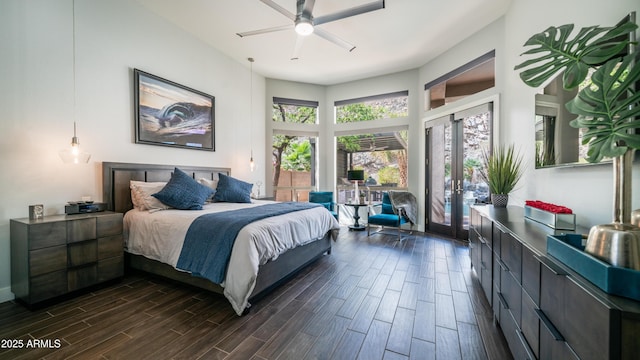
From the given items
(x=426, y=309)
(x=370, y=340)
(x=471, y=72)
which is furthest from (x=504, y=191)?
(x=471, y=72)

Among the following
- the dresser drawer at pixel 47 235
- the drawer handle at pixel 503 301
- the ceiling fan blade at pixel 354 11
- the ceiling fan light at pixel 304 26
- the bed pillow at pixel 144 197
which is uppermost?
the ceiling fan blade at pixel 354 11

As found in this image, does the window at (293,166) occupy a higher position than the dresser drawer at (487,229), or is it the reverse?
the window at (293,166)

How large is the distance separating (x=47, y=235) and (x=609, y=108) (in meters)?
3.95

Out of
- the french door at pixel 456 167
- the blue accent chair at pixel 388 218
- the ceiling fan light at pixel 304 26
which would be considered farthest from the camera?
the blue accent chair at pixel 388 218

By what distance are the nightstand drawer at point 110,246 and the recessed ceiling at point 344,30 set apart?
3.11m

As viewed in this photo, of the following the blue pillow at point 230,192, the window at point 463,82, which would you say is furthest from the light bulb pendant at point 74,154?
the window at point 463,82

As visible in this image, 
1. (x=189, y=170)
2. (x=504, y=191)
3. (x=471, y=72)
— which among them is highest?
(x=471, y=72)

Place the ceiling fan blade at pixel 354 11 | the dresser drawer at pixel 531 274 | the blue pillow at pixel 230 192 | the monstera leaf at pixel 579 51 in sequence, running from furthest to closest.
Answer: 1. the blue pillow at pixel 230 192
2. the ceiling fan blade at pixel 354 11
3. the dresser drawer at pixel 531 274
4. the monstera leaf at pixel 579 51

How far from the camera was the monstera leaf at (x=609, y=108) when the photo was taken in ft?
3.01

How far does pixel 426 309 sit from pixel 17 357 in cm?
309

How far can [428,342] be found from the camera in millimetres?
1777

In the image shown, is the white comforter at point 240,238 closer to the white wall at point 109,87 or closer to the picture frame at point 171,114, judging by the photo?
the white wall at point 109,87

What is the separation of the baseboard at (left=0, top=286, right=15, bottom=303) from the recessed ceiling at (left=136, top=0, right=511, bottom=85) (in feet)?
12.0

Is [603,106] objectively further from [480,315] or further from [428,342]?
[480,315]
